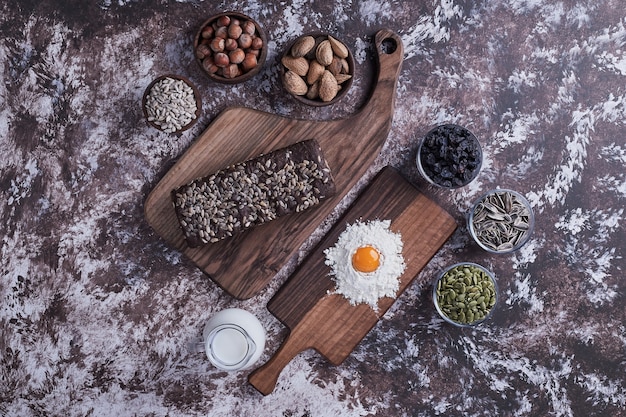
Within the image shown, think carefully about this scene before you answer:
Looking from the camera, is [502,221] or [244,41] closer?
[244,41]

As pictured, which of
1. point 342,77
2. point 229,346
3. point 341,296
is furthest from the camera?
point 341,296

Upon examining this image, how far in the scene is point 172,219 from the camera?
2824 mm

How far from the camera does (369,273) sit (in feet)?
9.11

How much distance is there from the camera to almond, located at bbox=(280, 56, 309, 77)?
2734 millimetres

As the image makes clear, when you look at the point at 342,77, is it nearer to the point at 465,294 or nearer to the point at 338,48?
the point at 338,48

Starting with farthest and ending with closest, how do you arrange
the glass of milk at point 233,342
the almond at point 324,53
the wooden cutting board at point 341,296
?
the wooden cutting board at point 341,296
the almond at point 324,53
the glass of milk at point 233,342

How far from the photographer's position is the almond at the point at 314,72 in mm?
2730

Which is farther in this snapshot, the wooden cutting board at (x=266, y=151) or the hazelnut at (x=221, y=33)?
the wooden cutting board at (x=266, y=151)

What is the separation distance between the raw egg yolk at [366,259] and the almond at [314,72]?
79 centimetres

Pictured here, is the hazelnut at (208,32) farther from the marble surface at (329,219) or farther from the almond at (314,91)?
the almond at (314,91)

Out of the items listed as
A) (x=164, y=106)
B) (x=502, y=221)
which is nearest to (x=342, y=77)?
(x=164, y=106)

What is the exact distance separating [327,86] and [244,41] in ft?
1.38

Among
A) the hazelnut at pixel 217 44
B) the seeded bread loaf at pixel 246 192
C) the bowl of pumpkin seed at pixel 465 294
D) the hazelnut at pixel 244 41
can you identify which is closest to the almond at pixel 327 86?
the seeded bread loaf at pixel 246 192

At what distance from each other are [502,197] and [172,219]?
5.03 feet
